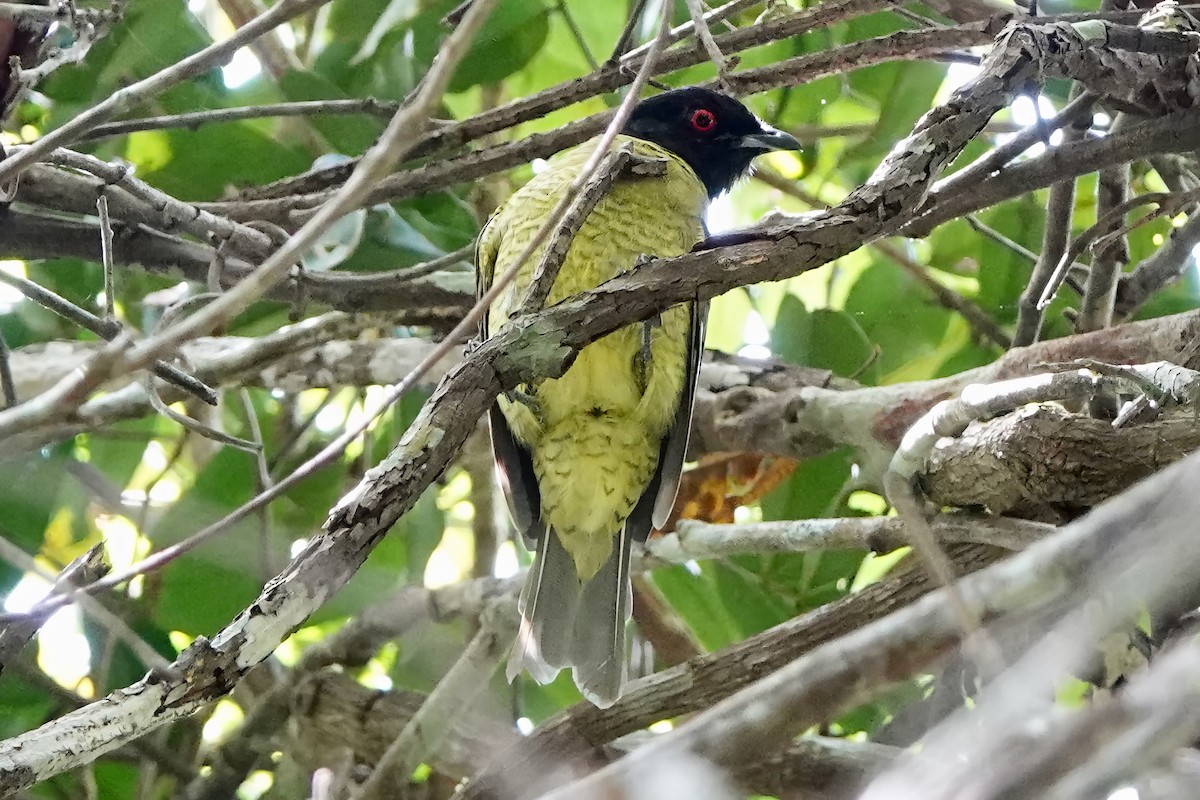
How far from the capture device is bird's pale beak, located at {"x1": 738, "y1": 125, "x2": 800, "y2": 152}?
10.9 feet

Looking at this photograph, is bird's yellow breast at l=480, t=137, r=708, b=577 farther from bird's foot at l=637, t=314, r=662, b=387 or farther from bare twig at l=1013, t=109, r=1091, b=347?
bare twig at l=1013, t=109, r=1091, b=347

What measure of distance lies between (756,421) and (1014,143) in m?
0.92

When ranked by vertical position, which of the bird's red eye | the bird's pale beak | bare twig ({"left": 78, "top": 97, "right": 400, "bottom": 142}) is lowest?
the bird's pale beak

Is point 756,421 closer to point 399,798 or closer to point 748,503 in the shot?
point 748,503

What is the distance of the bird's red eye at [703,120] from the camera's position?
11.5 ft

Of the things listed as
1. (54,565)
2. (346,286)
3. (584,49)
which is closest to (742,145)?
(584,49)

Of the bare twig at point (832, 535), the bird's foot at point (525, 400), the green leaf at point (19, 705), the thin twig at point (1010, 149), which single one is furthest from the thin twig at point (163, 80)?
the green leaf at point (19, 705)

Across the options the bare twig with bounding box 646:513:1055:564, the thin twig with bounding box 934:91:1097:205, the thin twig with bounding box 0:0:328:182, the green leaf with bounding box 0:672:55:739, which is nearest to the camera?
the thin twig with bounding box 0:0:328:182

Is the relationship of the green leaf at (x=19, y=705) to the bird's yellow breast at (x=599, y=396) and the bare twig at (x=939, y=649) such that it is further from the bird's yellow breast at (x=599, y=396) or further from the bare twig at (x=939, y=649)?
the bare twig at (x=939, y=649)

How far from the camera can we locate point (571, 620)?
272cm

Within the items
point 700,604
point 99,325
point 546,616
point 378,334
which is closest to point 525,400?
point 546,616

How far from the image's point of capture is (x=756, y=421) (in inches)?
119

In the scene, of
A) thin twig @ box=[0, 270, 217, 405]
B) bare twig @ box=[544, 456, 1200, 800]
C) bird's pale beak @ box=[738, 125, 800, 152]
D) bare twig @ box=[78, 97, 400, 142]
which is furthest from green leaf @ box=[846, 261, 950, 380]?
bare twig @ box=[544, 456, 1200, 800]

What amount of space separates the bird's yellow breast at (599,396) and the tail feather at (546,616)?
0.05 metres
